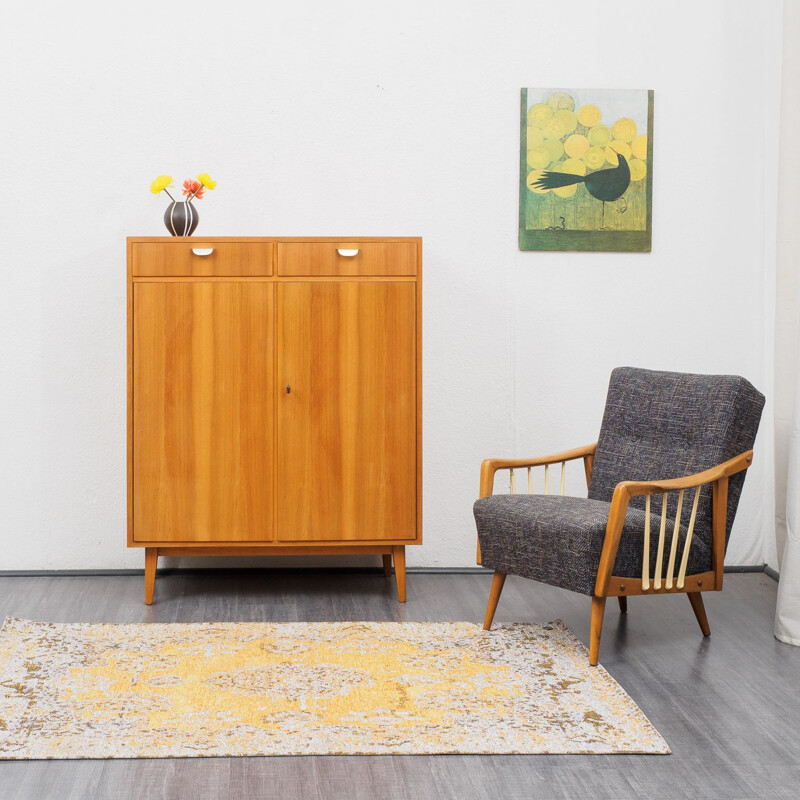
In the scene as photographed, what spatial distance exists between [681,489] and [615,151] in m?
1.74

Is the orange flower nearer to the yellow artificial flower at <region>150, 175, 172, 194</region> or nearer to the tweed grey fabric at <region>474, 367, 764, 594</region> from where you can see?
the yellow artificial flower at <region>150, 175, 172, 194</region>

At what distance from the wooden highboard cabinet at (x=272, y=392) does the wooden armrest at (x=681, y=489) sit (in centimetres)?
95

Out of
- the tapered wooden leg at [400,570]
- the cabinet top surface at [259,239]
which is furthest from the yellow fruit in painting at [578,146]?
the tapered wooden leg at [400,570]

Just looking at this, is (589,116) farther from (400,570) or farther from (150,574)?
(150,574)

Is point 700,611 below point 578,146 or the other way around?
below

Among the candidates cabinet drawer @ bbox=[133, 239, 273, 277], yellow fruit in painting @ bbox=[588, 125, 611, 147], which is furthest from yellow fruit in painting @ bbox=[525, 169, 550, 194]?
cabinet drawer @ bbox=[133, 239, 273, 277]

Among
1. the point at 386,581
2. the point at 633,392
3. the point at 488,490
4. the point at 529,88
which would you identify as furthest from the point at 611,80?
the point at 386,581

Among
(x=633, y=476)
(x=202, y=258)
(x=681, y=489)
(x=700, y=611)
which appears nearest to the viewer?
(x=681, y=489)

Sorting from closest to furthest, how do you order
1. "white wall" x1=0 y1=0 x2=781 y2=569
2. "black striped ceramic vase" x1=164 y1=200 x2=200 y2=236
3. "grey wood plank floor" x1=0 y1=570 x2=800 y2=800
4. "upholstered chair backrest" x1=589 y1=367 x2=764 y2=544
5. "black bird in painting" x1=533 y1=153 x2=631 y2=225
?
"grey wood plank floor" x1=0 y1=570 x2=800 y2=800, "upholstered chair backrest" x1=589 y1=367 x2=764 y2=544, "black striped ceramic vase" x1=164 y1=200 x2=200 y2=236, "white wall" x1=0 y1=0 x2=781 y2=569, "black bird in painting" x1=533 y1=153 x2=631 y2=225

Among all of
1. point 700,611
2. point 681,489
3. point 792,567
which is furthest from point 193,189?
point 792,567

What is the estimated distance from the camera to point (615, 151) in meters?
4.07

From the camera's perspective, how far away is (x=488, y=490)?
3264 millimetres

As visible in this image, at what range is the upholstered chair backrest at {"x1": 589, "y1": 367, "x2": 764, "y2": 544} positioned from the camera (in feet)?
10.3

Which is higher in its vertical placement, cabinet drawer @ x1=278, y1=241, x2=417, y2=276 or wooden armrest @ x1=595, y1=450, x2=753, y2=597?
cabinet drawer @ x1=278, y1=241, x2=417, y2=276
